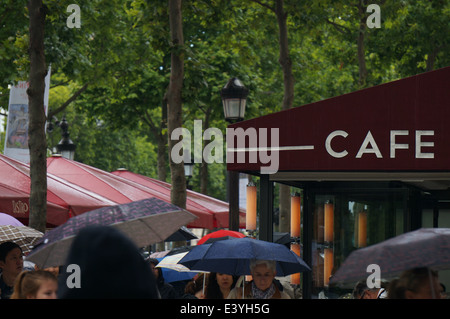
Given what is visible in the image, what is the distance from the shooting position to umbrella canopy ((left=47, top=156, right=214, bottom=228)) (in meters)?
17.2

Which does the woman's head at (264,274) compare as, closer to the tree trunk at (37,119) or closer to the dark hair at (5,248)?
the dark hair at (5,248)

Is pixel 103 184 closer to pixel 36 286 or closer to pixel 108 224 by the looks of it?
pixel 108 224

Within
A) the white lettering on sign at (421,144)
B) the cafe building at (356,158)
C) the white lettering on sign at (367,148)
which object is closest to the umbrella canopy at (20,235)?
the cafe building at (356,158)

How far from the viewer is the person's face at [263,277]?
26.7 ft

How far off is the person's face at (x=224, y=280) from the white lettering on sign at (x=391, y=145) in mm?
2384

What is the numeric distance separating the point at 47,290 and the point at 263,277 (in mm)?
3218

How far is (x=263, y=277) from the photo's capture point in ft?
26.7

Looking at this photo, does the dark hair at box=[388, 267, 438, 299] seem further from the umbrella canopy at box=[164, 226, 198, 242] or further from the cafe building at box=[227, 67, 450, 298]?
the umbrella canopy at box=[164, 226, 198, 242]

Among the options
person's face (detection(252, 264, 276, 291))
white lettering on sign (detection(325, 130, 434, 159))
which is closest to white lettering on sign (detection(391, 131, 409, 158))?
white lettering on sign (detection(325, 130, 434, 159))

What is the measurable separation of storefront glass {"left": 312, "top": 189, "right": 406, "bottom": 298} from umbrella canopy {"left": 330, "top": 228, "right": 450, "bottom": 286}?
755 cm

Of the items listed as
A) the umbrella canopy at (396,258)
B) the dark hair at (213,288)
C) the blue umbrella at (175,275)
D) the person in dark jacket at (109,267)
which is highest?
the person in dark jacket at (109,267)
